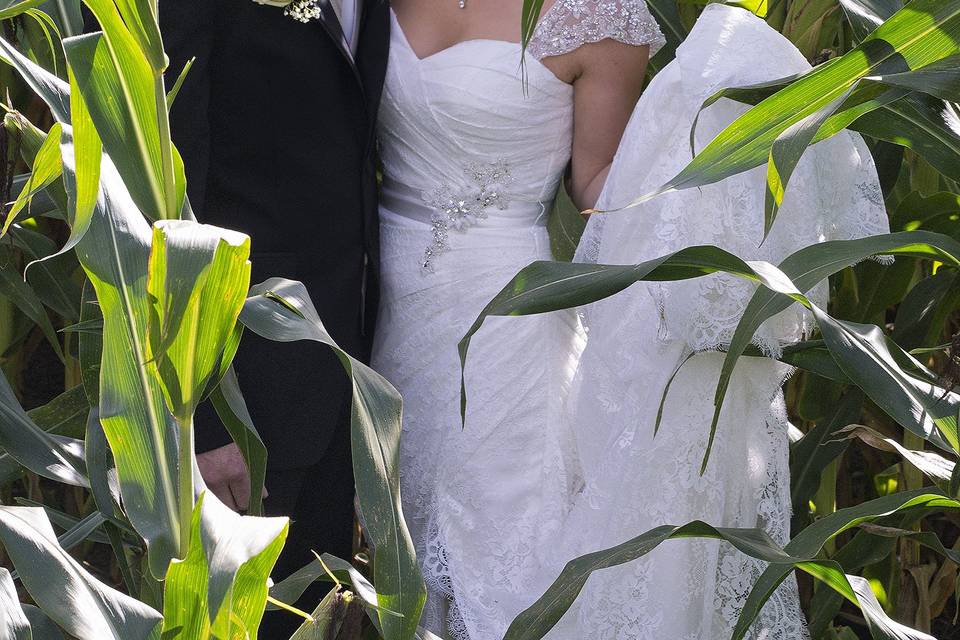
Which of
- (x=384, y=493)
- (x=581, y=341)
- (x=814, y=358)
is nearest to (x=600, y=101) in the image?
(x=581, y=341)

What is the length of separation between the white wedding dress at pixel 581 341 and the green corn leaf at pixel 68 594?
0.71 m

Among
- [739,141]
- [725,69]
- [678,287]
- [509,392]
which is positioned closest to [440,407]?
[509,392]

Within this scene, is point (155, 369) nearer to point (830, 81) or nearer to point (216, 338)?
point (216, 338)

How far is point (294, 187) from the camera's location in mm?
1410

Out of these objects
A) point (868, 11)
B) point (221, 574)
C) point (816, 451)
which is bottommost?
point (816, 451)

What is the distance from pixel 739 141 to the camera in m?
0.80

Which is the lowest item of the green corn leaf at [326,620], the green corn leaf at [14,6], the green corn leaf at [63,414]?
the green corn leaf at [63,414]

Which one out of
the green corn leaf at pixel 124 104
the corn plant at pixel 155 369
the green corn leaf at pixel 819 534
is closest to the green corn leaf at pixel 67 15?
the corn plant at pixel 155 369

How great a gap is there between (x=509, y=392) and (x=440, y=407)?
0.10m

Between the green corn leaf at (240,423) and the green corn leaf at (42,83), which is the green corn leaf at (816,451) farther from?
the green corn leaf at (42,83)

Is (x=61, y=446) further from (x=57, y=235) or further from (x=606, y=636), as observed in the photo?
(x=57, y=235)

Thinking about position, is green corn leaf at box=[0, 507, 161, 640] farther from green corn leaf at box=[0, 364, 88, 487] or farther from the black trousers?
the black trousers

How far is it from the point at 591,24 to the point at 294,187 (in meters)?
0.45

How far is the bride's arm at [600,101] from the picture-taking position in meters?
1.40
